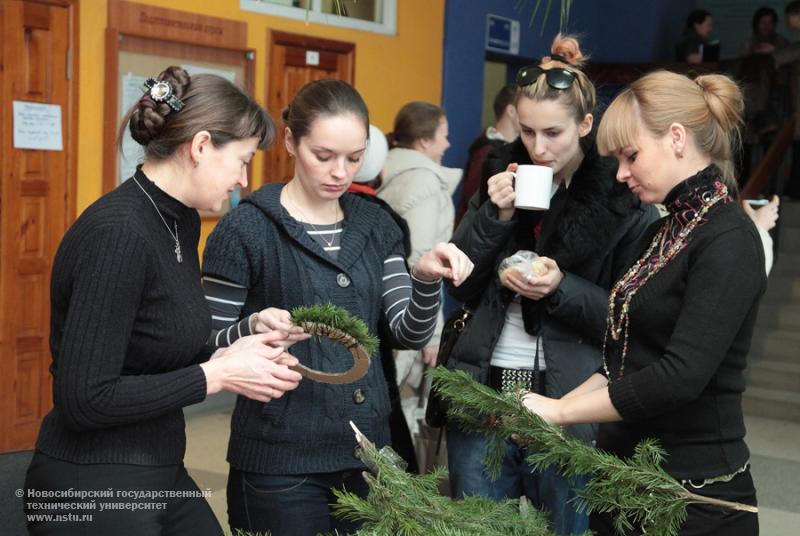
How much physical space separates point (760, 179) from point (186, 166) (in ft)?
22.6

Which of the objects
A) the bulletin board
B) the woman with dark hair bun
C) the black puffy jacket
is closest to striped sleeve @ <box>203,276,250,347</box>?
the woman with dark hair bun

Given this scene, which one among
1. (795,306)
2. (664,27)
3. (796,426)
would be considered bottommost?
(796,426)

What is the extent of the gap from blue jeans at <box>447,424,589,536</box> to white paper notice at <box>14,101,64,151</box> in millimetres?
3374

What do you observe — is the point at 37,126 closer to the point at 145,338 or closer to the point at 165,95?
the point at 165,95

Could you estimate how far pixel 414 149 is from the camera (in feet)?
16.6

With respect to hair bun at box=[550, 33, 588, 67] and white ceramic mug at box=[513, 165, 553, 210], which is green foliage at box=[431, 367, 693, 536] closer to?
white ceramic mug at box=[513, 165, 553, 210]

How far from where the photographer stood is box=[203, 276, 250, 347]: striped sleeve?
83.0 inches

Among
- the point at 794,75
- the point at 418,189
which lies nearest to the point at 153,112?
the point at 418,189

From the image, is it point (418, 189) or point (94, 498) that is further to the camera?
point (418, 189)

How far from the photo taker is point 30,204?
502 cm

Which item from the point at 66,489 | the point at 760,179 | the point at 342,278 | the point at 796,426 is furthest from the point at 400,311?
the point at 760,179

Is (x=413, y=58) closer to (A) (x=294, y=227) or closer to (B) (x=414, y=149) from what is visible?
(B) (x=414, y=149)

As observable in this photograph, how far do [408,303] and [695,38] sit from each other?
8388 millimetres

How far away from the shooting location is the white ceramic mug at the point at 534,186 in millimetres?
2223
